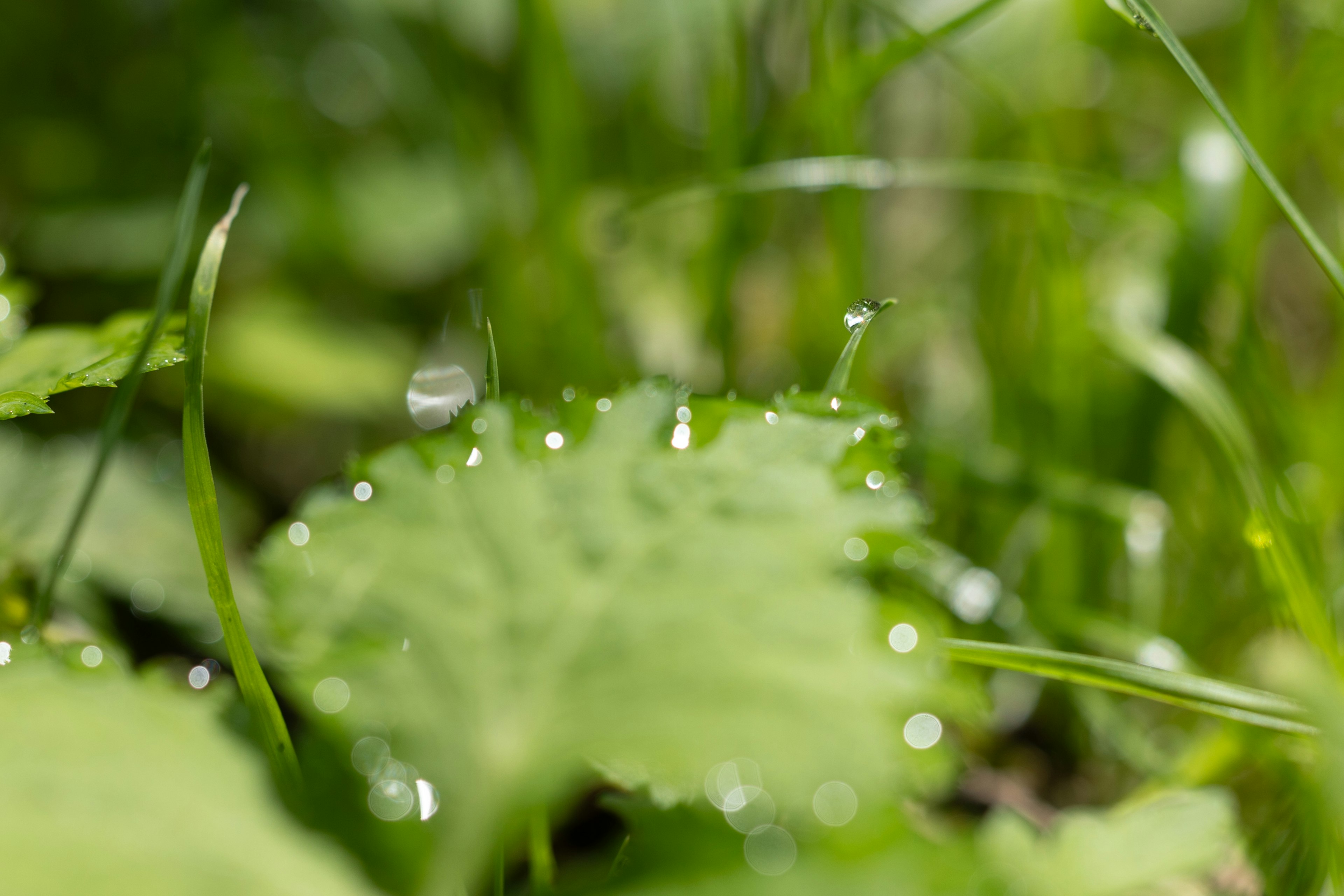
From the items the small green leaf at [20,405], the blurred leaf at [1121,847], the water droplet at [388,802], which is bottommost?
the blurred leaf at [1121,847]

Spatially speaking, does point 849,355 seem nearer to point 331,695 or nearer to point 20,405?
point 331,695

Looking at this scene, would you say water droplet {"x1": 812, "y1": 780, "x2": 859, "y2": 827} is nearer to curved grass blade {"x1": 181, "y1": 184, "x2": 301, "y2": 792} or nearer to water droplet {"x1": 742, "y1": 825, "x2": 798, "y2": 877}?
water droplet {"x1": 742, "y1": 825, "x2": 798, "y2": 877}

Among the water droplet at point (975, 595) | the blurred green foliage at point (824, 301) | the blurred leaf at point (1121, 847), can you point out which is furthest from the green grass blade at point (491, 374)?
the water droplet at point (975, 595)

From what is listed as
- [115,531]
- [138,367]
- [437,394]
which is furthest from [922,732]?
[115,531]

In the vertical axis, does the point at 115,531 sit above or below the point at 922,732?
below

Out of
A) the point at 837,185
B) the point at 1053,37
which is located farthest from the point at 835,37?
the point at 1053,37

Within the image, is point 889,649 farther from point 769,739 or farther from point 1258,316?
point 1258,316

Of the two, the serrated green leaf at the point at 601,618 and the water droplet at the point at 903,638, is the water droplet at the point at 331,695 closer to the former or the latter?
the serrated green leaf at the point at 601,618
